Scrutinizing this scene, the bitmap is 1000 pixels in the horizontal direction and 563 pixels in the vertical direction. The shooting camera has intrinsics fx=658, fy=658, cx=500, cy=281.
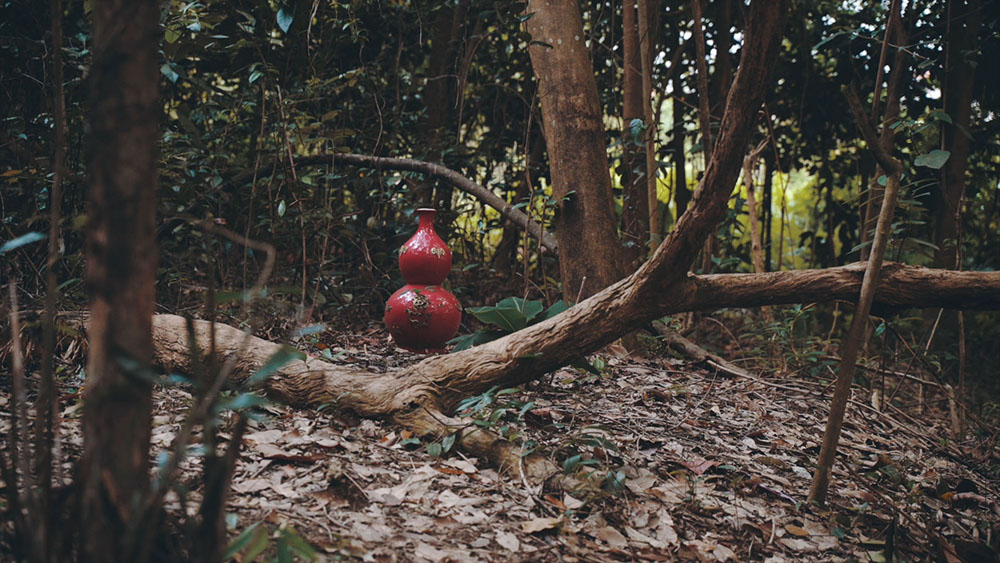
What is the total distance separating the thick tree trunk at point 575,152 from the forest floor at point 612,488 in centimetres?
79

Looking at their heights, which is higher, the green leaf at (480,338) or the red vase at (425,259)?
the red vase at (425,259)

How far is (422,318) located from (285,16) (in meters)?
1.74

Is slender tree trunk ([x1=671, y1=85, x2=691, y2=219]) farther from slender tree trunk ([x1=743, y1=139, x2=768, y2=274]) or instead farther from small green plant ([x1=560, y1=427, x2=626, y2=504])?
small green plant ([x1=560, y1=427, x2=626, y2=504])

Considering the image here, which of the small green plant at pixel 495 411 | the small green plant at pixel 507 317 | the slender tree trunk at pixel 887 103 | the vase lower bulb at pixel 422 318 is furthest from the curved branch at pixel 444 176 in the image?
the slender tree trunk at pixel 887 103

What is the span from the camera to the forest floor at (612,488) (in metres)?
1.67

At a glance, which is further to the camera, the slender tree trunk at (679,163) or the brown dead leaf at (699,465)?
the slender tree trunk at (679,163)

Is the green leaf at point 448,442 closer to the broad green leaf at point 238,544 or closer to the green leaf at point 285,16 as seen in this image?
the broad green leaf at point 238,544

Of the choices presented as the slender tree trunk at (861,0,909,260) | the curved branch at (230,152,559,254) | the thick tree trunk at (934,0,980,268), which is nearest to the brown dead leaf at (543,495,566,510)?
the slender tree trunk at (861,0,909,260)

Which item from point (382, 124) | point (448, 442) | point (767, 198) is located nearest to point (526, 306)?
point (448, 442)

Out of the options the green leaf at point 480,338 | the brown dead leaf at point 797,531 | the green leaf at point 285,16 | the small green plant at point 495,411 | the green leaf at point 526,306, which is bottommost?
the brown dead leaf at point 797,531

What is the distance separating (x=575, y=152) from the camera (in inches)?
141

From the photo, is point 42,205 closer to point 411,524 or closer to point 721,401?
point 411,524

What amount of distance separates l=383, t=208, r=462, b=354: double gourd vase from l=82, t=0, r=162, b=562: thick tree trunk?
2202 mm

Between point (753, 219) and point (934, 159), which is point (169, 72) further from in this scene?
point (753, 219)
